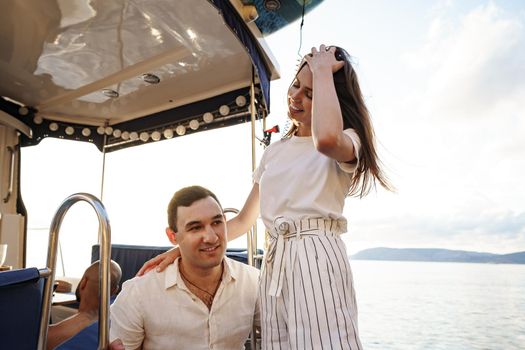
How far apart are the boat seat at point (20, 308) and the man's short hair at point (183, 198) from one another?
527mm

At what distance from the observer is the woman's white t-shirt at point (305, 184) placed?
45.8 inches

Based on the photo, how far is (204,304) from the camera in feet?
4.90

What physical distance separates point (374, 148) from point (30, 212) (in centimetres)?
512

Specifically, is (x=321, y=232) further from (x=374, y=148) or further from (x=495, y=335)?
(x=495, y=335)

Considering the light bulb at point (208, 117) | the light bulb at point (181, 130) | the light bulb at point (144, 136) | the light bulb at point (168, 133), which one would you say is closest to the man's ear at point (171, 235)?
the light bulb at point (208, 117)

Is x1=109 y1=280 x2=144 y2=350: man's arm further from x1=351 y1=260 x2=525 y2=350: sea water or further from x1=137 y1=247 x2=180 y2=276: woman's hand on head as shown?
x1=351 y1=260 x2=525 y2=350: sea water

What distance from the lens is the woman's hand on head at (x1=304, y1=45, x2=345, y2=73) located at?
1.13 meters

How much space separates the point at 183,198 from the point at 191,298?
1.31ft

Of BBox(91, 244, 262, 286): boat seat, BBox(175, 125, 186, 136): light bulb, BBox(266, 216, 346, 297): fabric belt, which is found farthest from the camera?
BBox(175, 125, 186, 136): light bulb

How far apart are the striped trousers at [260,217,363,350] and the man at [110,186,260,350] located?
0.36m

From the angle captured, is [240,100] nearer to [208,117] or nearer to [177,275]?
[208,117]

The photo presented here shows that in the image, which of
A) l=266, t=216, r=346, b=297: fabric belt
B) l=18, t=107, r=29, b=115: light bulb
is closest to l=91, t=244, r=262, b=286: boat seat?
l=18, t=107, r=29, b=115: light bulb

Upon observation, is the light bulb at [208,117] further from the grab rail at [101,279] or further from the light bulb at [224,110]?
the grab rail at [101,279]

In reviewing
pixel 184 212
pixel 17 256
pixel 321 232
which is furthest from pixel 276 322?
pixel 17 256
